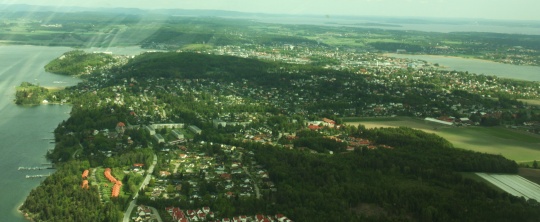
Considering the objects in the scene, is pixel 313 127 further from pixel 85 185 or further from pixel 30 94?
pixel 30 94

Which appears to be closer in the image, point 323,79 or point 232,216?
point 232,216

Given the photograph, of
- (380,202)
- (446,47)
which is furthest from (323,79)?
(446,47)

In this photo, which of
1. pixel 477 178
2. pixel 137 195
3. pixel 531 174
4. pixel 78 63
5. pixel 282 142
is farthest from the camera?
pixel 78 63

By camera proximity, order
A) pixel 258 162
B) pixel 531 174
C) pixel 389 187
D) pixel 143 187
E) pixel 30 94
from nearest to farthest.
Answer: pixel 389 187
pixel 143 187
pixel 531 174
pixel 258 162
pixel 30 94

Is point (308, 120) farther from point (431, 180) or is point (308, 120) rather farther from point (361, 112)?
point (431, 180)

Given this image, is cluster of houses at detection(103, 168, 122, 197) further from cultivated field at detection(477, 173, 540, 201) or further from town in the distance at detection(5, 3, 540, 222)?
cultivated field at detection(477, 173, 540, 201)

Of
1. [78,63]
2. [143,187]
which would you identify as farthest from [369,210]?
[78,63]
